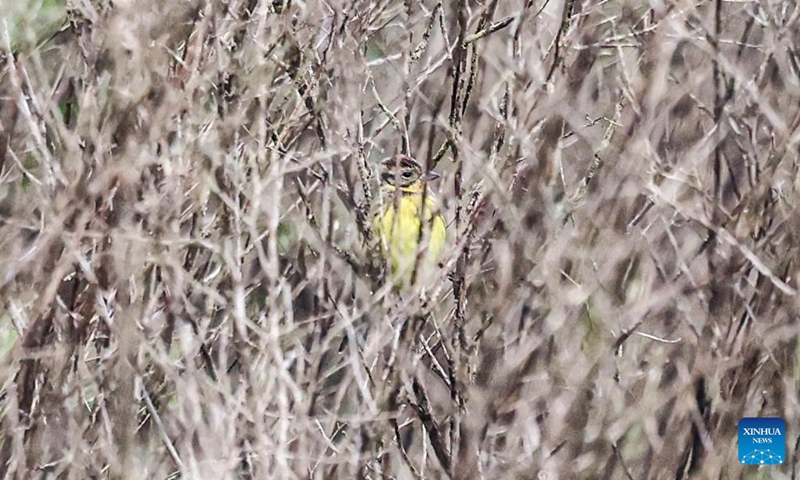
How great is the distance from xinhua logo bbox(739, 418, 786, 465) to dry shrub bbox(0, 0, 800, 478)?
0.08 metres

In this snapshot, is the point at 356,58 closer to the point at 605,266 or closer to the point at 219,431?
the point at 219,431

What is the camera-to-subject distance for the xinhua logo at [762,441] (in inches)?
198

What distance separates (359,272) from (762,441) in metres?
2.15

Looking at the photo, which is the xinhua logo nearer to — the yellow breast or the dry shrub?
the dry shrub

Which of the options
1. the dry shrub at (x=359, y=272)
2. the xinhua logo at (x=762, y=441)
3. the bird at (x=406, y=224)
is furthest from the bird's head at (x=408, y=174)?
the xinhua logo at (x=762, y=441)

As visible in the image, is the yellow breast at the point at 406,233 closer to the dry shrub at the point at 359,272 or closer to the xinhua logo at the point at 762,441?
the dry shrub at the point at 359,272

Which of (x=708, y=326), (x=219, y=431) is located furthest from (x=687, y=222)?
(x=219, y=431)

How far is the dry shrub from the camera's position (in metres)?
3.46

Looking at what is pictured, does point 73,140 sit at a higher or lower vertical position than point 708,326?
higher

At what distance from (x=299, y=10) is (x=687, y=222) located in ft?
8.57

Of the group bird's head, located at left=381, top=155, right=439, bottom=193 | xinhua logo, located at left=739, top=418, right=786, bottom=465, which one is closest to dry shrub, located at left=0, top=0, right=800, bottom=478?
xinhua logo, located at left=739, top=418, right=786, bottom=465

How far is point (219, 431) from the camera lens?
15.1 feet

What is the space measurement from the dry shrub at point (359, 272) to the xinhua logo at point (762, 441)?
0.08m

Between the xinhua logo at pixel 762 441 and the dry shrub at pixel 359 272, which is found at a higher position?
the dry shrub at pixel 359 272
